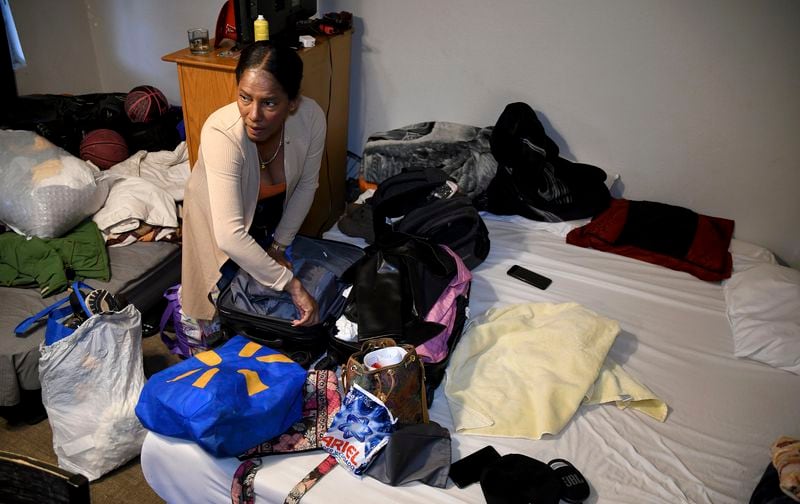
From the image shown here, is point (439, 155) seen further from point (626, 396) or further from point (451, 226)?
point (626, 396)

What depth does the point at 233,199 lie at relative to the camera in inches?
58.9

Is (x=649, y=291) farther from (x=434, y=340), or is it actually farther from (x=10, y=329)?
(x=10, y=329)

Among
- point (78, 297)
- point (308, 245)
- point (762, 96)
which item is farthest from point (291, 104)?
point (762, 96)

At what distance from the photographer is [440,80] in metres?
2.65

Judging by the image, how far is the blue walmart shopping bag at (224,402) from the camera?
1.18 meters

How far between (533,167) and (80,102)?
224cm

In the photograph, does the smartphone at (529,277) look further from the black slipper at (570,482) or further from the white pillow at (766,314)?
the black slipper at (570,482)

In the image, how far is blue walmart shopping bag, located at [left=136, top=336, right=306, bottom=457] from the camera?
118 cm

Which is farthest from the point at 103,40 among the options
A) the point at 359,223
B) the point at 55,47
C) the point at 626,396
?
the point at 626,396

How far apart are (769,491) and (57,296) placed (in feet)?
7.25

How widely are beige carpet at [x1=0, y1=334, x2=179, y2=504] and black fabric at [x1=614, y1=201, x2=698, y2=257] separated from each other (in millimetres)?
1979

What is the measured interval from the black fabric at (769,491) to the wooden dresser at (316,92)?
196 cm

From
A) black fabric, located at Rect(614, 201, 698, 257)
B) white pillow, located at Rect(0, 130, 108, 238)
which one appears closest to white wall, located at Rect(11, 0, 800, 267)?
black fabric, located at Rect(614, 201, 698, 257)

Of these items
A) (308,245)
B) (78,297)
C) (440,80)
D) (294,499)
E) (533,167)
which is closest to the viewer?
(294,499)
